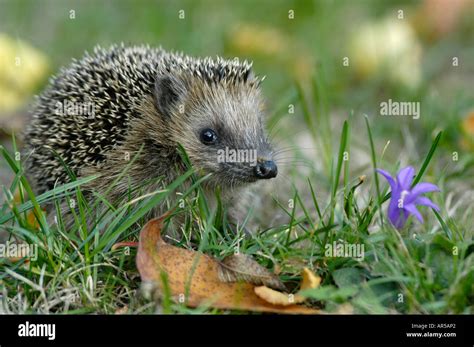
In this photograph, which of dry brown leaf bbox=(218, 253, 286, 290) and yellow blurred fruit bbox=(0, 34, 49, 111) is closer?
dry brown leaf bbox=(218, 253, 286, 290)

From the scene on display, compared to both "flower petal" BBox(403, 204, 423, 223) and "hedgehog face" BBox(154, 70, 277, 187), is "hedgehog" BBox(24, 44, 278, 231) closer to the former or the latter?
"hedgehog face" BBox(154, 70, 277, 187)

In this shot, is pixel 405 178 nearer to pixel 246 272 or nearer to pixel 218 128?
pixel 246 272

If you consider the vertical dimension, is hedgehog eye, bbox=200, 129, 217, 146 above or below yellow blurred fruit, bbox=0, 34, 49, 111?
below

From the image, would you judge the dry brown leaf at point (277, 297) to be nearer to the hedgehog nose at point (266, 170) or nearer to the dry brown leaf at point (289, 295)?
the dry brown leaf at point (289, 295)

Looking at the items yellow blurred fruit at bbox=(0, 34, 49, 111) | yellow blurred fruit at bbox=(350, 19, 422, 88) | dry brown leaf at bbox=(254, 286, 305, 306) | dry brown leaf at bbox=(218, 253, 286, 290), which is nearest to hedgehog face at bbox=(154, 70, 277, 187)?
dry brown leaf at bbox=(218, 253, 286, 290)

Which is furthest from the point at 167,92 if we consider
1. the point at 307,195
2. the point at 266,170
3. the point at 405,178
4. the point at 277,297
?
the point at 277,297

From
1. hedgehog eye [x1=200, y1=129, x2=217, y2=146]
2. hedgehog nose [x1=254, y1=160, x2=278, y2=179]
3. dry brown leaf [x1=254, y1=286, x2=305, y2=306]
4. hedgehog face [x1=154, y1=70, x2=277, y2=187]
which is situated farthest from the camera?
hedgehog eye [x1=200, y1=129, x2=217, y2=146]
